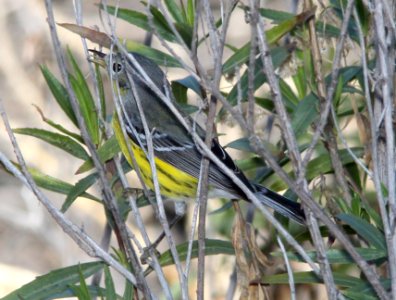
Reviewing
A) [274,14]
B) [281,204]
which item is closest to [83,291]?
[281,204]

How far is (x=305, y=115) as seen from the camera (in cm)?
340

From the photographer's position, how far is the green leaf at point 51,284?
3260 millimetres

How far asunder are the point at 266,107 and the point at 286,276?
36.6 inches

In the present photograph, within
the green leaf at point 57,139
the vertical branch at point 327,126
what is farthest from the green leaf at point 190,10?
the green leaf at point 57,139

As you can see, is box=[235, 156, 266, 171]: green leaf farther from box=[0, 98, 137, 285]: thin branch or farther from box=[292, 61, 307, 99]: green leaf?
box=[0, 98, 137, 285]: thin branch

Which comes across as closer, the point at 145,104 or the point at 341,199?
the point at 341,199

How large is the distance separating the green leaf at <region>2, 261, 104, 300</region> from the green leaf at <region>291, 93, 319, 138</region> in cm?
100

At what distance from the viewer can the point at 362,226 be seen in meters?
2.86

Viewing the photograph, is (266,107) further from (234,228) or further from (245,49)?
(234,228)

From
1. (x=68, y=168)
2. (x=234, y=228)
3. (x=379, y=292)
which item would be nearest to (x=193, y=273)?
(x=68, y=168)

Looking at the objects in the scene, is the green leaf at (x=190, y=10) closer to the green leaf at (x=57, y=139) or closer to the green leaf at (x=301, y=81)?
the green leaf at (x=301, y=81)

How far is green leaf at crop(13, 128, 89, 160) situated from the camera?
3.32 meters

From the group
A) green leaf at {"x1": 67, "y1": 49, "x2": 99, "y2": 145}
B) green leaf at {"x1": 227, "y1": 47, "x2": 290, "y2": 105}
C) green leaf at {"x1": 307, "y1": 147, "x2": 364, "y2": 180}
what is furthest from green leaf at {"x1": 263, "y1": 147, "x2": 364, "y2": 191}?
green leaf at {"x1": 67, "y1": 49, "x2": 99, "y2": 145}

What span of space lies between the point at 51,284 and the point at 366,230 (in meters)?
1.30
